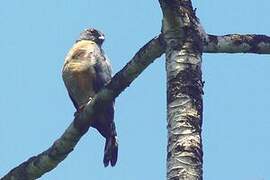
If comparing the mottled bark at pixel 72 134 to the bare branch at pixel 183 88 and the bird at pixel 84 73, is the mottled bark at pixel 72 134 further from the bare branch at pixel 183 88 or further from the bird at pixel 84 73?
the bird at pixel 84 73

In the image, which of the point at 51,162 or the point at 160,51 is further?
the point at 51,162

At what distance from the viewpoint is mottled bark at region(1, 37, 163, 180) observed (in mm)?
5207

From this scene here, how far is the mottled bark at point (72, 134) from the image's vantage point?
521 centimetres

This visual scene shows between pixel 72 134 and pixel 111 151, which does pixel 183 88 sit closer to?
pixel 72 134

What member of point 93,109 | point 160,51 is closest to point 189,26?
point 160,51

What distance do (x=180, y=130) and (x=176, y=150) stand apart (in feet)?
0.47

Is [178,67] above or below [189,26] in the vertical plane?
below

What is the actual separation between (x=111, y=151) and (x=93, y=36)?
3.30 meters

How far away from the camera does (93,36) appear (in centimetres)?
1029

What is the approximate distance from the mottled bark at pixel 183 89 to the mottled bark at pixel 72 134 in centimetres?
66

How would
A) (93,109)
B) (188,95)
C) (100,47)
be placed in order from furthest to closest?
(100,47), (93,109), (188,95)

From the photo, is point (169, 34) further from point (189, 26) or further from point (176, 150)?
point (176, 150)

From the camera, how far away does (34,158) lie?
590cm

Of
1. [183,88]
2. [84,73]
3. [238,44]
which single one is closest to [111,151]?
[84,73]
